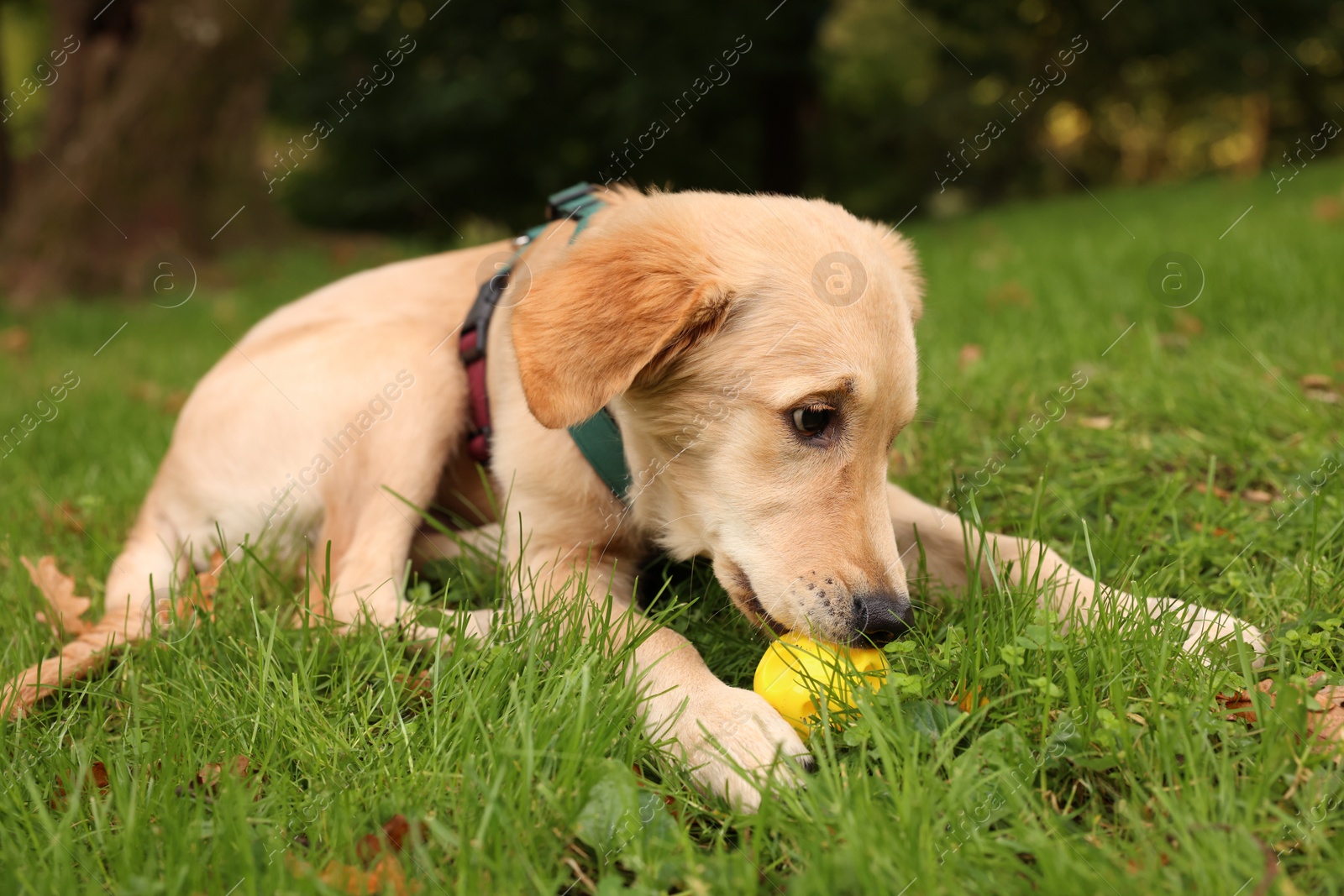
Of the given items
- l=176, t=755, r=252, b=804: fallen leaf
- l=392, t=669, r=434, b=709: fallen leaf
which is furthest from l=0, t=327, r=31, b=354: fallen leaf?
l=176, t=755, r=252, b=804: fallen leaf

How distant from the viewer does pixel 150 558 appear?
293 cm

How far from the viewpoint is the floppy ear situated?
213 centimetres

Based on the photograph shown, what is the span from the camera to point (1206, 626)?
2123 mm

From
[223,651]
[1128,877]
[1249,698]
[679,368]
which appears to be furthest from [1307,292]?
[223,651]

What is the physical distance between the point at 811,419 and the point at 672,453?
0.39 m

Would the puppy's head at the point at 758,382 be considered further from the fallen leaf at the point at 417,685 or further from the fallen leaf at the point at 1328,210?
the fallen leaf at the point at 1328,210

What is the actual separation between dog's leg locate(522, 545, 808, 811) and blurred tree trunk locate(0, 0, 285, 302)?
28.9ft

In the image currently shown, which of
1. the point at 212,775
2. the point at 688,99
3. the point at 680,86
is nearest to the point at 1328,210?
the point at 212,775

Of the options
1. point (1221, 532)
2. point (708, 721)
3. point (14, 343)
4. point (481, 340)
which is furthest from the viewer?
point (14, 343)

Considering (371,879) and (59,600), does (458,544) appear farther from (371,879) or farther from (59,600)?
(371,879)

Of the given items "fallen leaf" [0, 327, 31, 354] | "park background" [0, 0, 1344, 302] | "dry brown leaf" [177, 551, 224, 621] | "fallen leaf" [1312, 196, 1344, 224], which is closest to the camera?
"dry brown leaf" [177, 551, 224, 621]

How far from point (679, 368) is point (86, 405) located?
179 inches

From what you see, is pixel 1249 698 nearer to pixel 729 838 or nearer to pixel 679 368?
pixel 729 838

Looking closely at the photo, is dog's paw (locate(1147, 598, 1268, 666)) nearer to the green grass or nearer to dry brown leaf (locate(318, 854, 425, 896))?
the green grass
